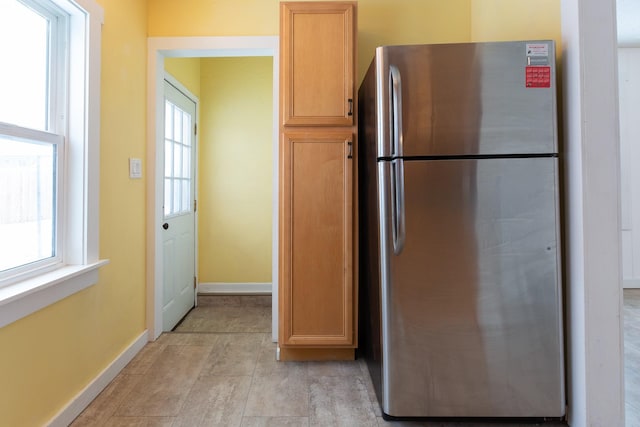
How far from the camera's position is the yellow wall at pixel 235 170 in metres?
3.36

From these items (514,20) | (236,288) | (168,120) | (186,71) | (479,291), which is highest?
(186,71)

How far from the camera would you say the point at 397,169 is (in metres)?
1.43

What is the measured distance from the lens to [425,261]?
4.70ft

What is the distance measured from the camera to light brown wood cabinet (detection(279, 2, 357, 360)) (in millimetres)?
1923

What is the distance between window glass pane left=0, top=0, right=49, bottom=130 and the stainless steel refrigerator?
59.6 inches

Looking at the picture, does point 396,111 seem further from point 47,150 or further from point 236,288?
point 236,288

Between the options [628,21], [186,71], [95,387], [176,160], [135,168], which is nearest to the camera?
[95,387]

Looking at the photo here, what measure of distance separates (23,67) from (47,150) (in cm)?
35

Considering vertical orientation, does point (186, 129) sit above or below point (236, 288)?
above

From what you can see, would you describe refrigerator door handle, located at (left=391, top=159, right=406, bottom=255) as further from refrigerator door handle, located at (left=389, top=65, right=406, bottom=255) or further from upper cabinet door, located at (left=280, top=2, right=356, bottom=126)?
upper cabinet door, located at (left=280, top=2, right=356, bottom=126)

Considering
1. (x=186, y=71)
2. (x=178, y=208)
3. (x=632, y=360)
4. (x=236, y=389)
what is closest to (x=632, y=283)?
(x=632, y=360)

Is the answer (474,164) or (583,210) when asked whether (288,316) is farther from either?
(583,210)

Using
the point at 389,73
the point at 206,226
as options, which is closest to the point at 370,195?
the point at 389,73

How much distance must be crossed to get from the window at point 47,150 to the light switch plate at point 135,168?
0.38 meters
